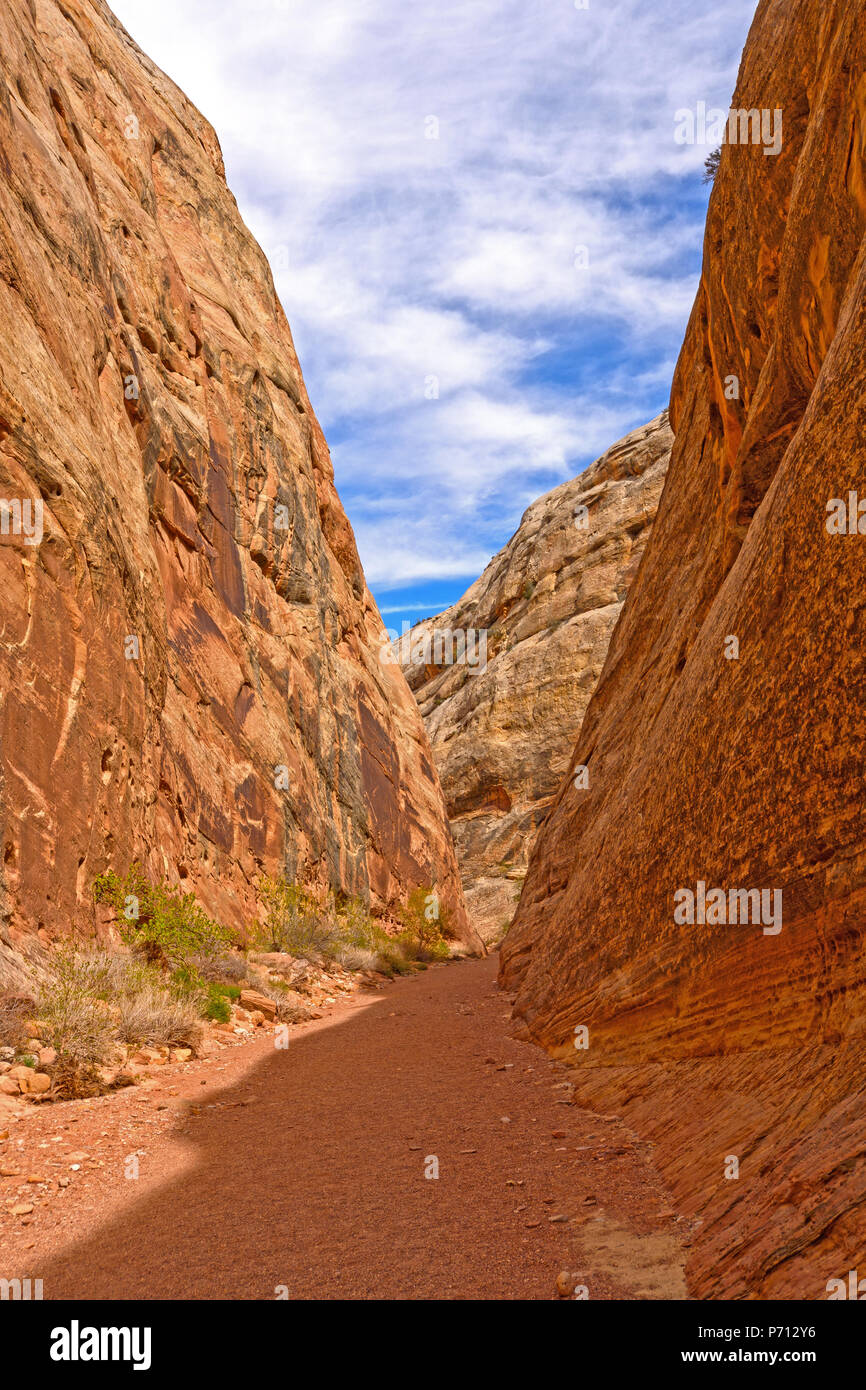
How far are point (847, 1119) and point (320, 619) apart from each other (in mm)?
25598

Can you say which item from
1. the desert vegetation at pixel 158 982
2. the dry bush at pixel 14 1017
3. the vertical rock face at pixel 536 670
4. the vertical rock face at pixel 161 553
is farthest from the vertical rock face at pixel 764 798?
the vertical rock face at pixel 536 670

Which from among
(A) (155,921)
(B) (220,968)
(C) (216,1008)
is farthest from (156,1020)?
(B) (220,968)

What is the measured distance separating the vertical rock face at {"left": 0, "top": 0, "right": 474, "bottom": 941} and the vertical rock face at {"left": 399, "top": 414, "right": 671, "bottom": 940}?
36.1 ft

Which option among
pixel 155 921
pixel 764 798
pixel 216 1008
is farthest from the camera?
pixel 155 921

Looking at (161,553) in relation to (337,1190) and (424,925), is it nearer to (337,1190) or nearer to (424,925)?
(424,925)

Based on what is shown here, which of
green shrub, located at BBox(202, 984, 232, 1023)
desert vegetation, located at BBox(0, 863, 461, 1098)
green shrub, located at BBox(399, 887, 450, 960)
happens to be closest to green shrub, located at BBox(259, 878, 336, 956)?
desert vegetation, located at BBox(0, 863, 461, 1098)

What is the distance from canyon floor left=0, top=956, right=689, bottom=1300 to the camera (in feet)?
13.9

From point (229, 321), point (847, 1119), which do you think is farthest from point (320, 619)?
point (847, 1119)

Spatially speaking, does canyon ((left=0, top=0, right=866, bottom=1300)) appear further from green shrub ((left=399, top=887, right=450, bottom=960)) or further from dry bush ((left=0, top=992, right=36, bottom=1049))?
green shrub ((left=399, top=887, right=450, bottom=960))

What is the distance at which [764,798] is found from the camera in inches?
240

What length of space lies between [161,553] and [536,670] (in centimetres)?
3317

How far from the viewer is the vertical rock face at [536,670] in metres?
46.3

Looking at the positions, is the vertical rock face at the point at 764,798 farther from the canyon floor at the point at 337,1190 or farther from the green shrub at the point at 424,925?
the green shrub at the point at 424,925

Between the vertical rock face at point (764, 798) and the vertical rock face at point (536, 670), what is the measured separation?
31.9m
